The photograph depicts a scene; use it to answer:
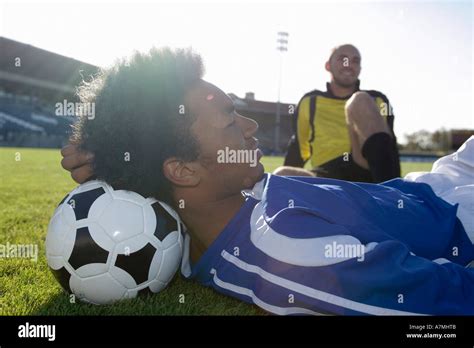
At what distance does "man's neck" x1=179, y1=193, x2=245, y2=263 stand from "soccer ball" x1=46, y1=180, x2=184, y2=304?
128 mm

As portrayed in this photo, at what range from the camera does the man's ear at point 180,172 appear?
6.77ft

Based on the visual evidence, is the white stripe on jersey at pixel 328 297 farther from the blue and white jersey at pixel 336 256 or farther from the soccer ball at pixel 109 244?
the soccer ball at pixel 109 244

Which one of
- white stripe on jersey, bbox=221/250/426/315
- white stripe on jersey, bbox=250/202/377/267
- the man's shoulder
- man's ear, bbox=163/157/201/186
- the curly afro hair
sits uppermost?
the man's shoulder

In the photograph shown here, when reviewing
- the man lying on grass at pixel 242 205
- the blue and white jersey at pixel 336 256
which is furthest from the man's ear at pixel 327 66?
the blue and white jersey at pixel 336 256

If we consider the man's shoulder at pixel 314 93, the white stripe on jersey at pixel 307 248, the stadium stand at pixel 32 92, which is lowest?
the white stripe on jersey at pixel 307 248

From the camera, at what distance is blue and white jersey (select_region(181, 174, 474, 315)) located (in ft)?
5.16

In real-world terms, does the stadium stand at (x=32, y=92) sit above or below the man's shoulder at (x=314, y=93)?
above

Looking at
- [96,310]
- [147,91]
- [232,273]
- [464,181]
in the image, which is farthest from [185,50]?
[464,181]

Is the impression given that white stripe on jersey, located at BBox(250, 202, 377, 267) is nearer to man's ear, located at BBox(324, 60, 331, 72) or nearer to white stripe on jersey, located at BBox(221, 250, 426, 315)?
white stripe on jersey, located at BBox(221, 250, 426, 315)

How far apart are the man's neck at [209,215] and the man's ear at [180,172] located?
0.36ft

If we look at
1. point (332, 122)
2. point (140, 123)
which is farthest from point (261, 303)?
point (332, 122)

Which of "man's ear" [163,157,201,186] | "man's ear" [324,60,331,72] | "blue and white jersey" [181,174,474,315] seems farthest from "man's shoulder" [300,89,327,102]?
"man's ear" [163,157,201,186]

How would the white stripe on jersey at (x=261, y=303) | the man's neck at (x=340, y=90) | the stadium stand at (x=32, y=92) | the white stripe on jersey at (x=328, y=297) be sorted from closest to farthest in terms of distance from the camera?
1. the white stripe on jersey at (x=328, y=297)
2. the white stripe on jersey at (x=261, y=303)
3. the man's neck at (x=340, y=90)
4. the stadium stand at (x=32, y=92)
